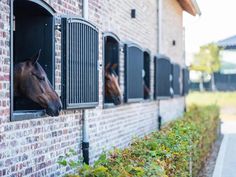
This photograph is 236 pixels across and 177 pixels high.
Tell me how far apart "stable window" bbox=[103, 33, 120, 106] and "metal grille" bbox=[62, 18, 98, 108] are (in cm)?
137

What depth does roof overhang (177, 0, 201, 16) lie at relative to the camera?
1818 centimetres

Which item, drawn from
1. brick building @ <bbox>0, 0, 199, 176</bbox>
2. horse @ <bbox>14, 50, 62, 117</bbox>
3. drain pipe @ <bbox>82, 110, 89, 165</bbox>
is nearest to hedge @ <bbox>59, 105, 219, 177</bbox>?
brick building @ <bbox>0, 0, 199, 176</bbox>

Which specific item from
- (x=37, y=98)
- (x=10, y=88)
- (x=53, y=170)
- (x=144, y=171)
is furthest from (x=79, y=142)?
(x=144, y=171)

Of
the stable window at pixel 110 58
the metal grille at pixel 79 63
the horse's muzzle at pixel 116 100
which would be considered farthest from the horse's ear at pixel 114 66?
the metal grille at pixel 79 63

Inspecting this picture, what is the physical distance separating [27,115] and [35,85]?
1.29 feet

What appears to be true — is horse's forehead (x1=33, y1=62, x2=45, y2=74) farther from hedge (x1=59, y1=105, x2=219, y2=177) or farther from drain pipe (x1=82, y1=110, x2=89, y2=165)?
drain pipe (x1=82, y1=110, x2=89, y2=165)

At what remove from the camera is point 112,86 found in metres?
9.44

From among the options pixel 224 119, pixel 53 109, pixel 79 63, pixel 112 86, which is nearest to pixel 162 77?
pixel 112 86

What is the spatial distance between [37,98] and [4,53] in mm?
915

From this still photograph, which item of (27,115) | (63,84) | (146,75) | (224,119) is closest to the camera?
(27,115)

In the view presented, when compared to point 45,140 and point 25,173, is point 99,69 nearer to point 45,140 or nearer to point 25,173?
point 45,140

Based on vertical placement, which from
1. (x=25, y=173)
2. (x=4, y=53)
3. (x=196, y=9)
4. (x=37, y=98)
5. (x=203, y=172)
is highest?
(x=196, y=9)

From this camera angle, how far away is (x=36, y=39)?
21.7 ft

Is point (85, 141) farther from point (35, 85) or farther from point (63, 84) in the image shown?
point (35, 85)
